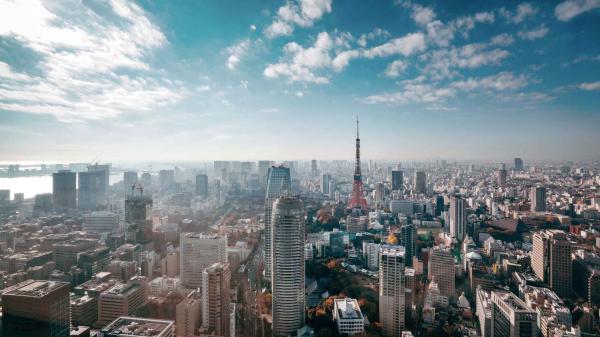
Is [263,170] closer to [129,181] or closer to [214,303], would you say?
[129,181]

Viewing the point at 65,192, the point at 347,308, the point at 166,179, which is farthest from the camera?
the point at 166,179

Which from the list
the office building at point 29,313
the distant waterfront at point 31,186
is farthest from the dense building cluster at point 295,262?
the distant waterfront at point 31,186

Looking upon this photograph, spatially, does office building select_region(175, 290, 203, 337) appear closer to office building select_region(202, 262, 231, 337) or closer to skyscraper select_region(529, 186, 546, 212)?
office building select_region(202, 262, 231, 337)

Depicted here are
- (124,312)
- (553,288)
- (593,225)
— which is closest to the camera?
(124,312)

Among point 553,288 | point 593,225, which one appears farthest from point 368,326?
point 593,225

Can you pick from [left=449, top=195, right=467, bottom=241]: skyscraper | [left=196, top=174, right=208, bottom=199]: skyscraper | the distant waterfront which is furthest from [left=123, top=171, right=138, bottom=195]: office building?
[left=449, top=195, right=467, bottom=241]: skyscraper

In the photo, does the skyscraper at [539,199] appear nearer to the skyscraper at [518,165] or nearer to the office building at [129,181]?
the skyscraper at [518,165]

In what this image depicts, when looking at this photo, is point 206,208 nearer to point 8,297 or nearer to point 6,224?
point 6,224

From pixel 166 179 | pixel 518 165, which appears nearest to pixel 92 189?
pixel 166 179
